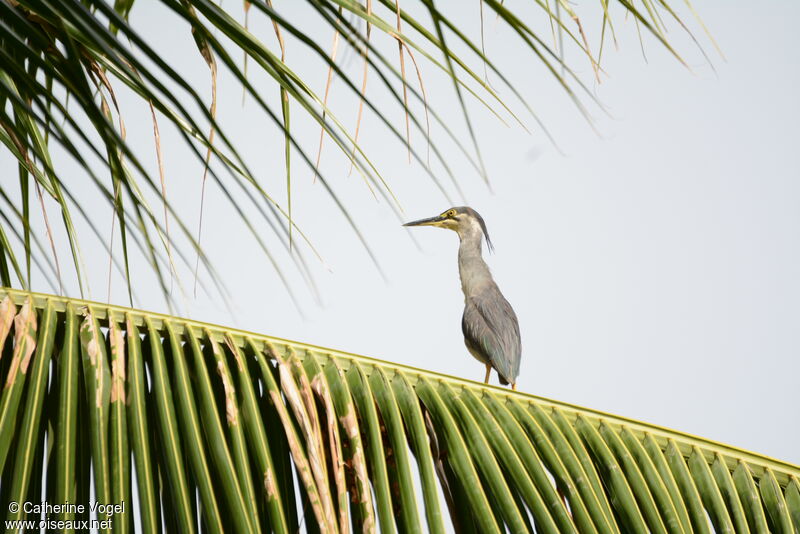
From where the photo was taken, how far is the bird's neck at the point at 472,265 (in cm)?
556

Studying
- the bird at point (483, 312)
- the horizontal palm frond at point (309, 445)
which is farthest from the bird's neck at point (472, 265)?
the horizontal palm frond at point (309, 445)

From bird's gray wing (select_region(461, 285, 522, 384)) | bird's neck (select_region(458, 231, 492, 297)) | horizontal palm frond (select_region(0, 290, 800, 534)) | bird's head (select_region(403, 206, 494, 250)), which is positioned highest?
bird's head (select_region(403, 206, 494, 250))

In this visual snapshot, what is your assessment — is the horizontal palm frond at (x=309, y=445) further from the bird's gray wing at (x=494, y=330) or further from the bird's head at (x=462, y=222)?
the bird's head at (x=462, y=222)

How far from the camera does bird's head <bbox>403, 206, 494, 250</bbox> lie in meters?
5.85

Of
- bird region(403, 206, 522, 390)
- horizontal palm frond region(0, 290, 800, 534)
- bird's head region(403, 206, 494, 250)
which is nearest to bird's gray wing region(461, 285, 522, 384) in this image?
bird region(403, 206, 522, 390)

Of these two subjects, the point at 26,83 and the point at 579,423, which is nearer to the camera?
the point at 26,83

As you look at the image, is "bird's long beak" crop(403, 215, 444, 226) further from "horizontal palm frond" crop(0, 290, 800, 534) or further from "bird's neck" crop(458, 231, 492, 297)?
"horizontal palm frond" crop(0, 290, 800, 534)

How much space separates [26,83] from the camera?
652mm

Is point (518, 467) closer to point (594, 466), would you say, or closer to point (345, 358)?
point (594, 466)

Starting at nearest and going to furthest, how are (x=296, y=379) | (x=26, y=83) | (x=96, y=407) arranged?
(x=26, y=83)
(x=96, y=407)
(x=296, y=379)

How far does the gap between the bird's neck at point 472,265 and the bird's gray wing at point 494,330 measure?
9 centimetres

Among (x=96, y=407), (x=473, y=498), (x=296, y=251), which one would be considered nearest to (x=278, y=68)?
(x=296, y=251)

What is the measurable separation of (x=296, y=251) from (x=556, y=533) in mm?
796

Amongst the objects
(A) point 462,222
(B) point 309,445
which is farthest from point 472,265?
(B) point 309,445
